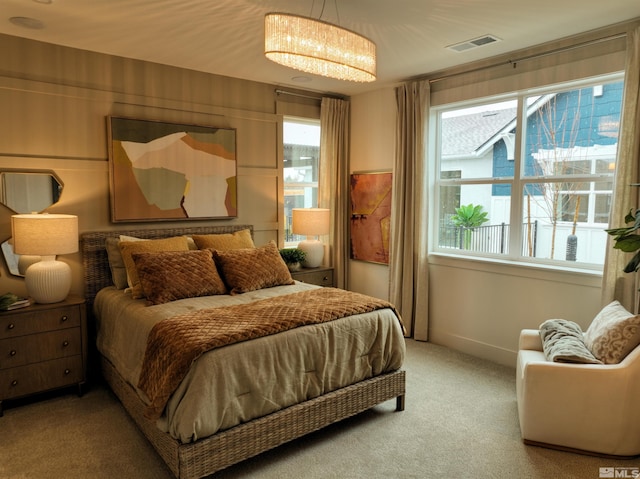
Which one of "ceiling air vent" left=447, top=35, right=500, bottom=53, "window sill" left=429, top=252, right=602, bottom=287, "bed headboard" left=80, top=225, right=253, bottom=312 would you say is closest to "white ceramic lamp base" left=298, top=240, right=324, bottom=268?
"window sill" left=429, top=252, right=602, bottom=287

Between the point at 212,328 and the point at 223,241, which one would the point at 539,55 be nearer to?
the point at 223,241

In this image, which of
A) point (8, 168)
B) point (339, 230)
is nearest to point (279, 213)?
point (339, 230)

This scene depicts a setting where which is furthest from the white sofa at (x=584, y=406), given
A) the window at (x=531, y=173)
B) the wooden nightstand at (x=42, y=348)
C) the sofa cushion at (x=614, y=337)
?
the wooden nightstand at (x=42, y=348)

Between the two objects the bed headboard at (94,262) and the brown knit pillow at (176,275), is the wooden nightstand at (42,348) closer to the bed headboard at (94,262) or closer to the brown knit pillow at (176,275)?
the bed headboard at (94,262)

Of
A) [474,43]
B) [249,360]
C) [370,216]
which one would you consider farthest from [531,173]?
[249,360]

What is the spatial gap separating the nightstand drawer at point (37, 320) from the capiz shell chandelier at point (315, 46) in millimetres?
2257

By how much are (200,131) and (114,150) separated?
0.78 m

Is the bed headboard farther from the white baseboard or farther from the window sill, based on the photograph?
the white baseboard

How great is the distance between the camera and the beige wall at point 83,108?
3260 mm

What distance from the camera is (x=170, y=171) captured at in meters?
3.95

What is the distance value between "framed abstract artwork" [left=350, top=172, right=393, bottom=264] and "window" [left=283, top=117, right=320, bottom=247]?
1.55ft

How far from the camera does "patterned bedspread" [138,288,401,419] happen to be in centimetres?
220

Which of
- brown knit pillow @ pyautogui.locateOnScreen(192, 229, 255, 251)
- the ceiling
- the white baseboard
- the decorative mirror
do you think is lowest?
the white baseboard

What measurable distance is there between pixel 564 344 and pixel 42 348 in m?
3.35
